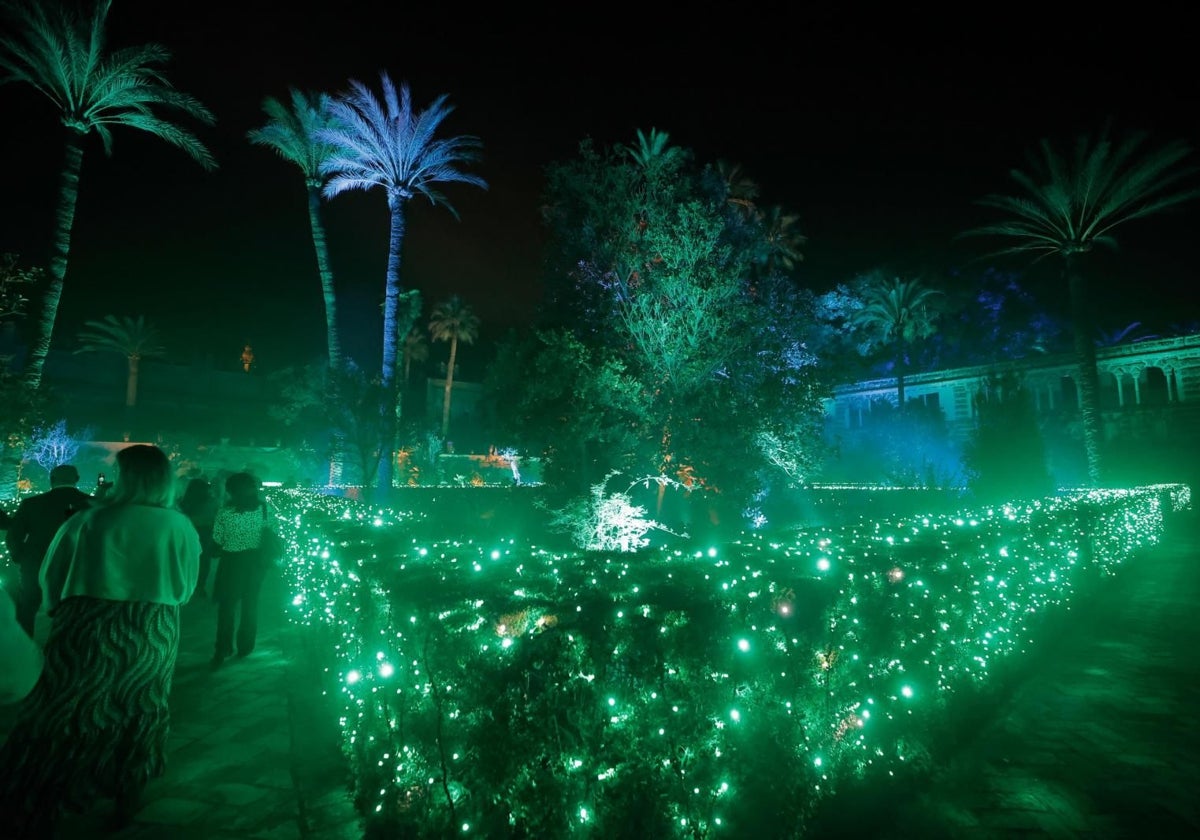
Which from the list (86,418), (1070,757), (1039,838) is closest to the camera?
(1039,838)

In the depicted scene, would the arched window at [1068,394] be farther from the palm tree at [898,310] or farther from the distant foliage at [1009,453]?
the distant foliage at [1009,453]

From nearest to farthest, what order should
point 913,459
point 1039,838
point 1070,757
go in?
1. point 1039,838
2. point 1070,757
3. point 913,459

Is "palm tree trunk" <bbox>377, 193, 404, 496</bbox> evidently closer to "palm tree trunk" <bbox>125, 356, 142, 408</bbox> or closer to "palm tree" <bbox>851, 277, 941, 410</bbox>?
"palm tree" <bbox>851, 277, 941, 410</bbox>

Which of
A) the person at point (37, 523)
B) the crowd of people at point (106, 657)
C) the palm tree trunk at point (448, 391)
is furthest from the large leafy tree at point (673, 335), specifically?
the palm tree trunk at point (448, 391)

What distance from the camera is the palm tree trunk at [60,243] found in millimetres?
14148

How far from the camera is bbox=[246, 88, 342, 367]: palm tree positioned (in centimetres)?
1978

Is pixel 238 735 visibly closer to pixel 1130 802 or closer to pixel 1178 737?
pixel 1130 802

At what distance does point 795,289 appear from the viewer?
15508 millimetres

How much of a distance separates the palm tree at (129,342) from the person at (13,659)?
45703 millimetres

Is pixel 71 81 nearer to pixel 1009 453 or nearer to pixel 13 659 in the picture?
pixel 13 659

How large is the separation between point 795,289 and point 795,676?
13.5m

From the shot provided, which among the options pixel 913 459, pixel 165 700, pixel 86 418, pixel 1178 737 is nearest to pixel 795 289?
pixel 1178 737

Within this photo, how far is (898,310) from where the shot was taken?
36500 mm

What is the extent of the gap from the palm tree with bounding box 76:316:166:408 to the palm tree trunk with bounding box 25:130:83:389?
29.7m
